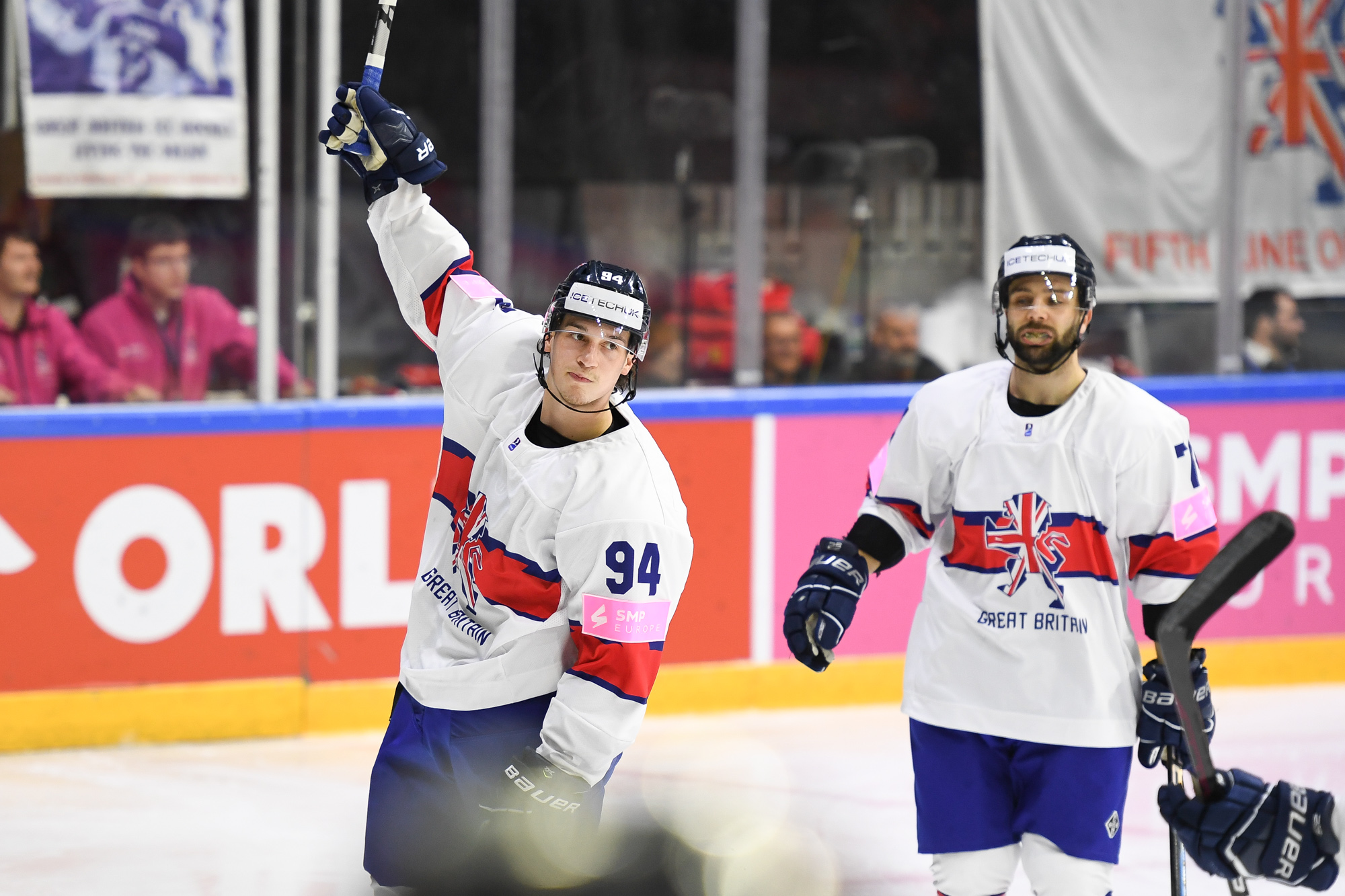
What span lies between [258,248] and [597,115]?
1288 mm

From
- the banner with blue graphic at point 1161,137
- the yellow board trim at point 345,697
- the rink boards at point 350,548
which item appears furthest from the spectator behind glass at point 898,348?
the yellow board trim at point 345,697

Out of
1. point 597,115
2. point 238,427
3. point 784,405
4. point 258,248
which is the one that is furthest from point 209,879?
point 597,115

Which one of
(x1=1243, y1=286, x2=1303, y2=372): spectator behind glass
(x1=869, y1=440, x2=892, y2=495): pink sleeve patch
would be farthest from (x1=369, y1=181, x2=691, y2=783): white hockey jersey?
(x1=1243, y1=286, x2=1303, y2=372): spectator behind glass

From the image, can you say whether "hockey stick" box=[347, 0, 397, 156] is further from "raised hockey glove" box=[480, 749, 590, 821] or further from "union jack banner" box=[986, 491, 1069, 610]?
"union jack banner" box=[986, 491, 1069, 610]

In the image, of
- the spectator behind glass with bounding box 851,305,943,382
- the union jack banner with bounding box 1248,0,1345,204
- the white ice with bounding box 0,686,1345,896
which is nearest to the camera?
the white ice with bounding box 0,686,1345,896

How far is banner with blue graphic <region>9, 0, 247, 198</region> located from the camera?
5145mm

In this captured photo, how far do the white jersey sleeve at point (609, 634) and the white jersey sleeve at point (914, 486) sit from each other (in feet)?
1.97

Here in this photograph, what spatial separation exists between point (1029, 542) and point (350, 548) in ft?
9.32

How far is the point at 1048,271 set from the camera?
297 centimetres

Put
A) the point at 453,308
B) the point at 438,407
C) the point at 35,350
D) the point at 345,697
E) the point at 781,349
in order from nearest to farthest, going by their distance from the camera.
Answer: the point at 453,308
the point at 35,350
the point at 345,697
the point at 438,407
the point at 781,349

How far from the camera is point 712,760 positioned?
5137 mm

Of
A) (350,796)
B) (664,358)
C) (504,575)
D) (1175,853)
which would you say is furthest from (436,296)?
(664,358)

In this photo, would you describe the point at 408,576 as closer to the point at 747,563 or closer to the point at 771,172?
the point at 747,563

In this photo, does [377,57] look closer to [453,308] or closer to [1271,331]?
[453,308]
